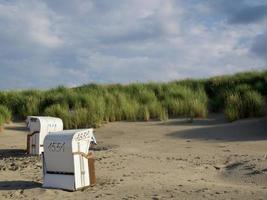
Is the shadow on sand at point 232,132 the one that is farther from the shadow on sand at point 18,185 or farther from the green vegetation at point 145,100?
the shadow on sand at point 18,185

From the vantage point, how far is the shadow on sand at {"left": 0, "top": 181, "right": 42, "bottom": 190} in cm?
1088

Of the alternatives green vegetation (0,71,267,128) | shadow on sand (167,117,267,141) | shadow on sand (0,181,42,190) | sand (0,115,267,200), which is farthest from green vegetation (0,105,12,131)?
shadow on sand (0,181,42,190)

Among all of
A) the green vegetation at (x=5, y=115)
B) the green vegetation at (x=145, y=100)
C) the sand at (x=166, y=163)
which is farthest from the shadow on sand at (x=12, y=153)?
the green vegetation at (x=5, y=115)

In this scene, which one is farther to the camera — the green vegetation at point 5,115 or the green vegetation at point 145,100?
the green vegetation at point 5,115

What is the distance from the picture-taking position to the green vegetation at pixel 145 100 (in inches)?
796

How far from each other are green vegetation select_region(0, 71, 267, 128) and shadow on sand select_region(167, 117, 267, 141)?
3.72ft

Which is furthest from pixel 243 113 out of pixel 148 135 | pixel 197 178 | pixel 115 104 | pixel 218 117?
pixel 197 178

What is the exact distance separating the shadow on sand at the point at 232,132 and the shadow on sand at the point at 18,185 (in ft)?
21.7

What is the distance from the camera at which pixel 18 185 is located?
11.0m

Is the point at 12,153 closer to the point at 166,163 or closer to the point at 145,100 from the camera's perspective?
the point at 166,163

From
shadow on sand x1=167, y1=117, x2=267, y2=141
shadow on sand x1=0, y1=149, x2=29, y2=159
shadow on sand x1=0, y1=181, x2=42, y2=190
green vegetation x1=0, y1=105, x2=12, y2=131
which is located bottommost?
shadow on sand x1=0, y1=181, x2=42, y2=190

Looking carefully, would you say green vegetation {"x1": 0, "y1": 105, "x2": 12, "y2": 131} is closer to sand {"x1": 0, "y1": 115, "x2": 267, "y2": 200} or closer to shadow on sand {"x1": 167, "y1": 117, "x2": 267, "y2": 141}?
sand {"x1": 0, "y1": 115, "x2": 267, "y2": 200}

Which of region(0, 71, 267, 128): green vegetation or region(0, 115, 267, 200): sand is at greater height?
region(0, 71, 267, 128): green vegetation

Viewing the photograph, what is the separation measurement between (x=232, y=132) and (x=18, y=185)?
7854mm
